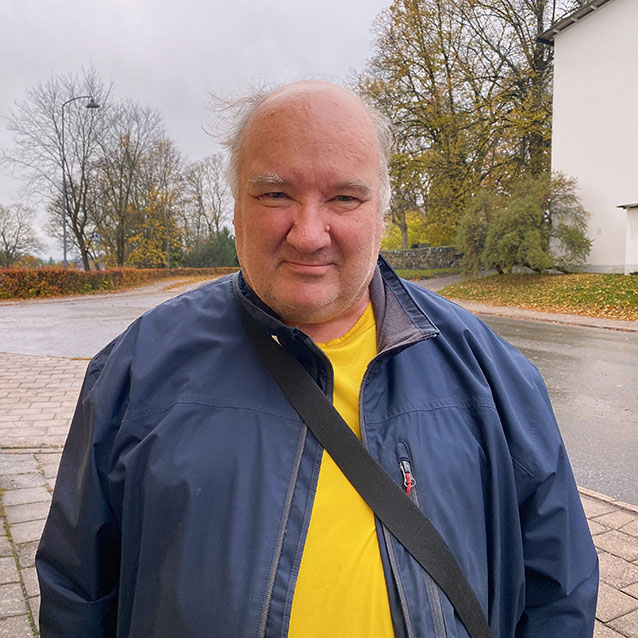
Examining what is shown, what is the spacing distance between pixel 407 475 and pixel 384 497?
2.8 inches

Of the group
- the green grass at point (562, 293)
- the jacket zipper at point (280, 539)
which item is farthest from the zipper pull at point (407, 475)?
the green grass at point (562, 293)

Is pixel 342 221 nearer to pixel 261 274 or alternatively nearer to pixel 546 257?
pixel 261 274

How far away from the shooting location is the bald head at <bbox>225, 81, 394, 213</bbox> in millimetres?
1403

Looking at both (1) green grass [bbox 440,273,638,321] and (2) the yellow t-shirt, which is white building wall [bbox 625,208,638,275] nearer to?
(1) green grass [bbox 440,273,638,321]

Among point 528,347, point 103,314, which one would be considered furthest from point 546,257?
point 103,314

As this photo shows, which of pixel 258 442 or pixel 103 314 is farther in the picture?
pixel 103 314

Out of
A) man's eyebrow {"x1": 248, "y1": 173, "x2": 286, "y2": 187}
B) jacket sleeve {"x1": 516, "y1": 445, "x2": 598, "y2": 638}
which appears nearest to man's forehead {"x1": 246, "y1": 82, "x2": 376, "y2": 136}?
man's eyebrow {"x1": 248, "y1": 173, "x2": 286, "y2": 187}

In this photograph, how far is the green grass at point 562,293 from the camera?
52.9 feet

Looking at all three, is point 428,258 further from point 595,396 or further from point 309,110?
point 309,110

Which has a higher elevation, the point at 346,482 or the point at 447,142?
the point at 447,142

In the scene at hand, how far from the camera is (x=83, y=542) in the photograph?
139cm

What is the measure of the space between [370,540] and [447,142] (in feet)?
88.7

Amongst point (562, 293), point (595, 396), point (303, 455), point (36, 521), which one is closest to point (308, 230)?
point (303, 455)

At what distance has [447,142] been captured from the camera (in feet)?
86.8
